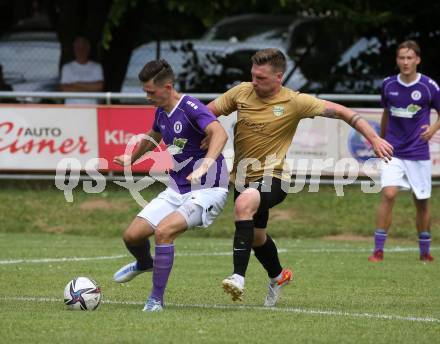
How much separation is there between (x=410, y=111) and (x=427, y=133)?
16.9 inches

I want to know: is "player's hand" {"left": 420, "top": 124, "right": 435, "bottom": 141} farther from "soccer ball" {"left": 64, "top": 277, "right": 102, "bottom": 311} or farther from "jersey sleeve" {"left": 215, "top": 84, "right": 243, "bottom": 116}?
"soccer ball" {"left": 64, "top": 277, "right": 102, "bottom": 311}

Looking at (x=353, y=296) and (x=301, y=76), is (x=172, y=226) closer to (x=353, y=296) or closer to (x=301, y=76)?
(x=353, y=296)

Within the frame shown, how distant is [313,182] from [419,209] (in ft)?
10.3

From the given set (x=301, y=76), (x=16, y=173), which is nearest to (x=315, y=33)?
(x=301, y=76)

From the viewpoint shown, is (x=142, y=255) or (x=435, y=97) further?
(x=435, y=97)

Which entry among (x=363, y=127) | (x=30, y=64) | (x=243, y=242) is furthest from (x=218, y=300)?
(x=30, y=64)

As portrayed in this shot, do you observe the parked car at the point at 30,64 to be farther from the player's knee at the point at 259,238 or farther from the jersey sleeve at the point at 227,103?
the player's knee at the point at 259,238

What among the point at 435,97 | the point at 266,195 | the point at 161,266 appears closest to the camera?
the point at 161,266

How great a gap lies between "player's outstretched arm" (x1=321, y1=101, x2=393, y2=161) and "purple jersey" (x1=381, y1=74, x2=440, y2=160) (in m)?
3.83

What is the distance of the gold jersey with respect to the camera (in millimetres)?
8867

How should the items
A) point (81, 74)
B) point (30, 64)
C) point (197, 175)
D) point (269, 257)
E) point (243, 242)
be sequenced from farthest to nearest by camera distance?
point (30, 64) → point (81, 74) → point (269, 257) → point (243, 242) → point (197, 175)

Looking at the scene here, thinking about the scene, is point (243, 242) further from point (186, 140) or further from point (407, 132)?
point (407, 132)

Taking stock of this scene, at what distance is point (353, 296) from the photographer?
9500mm

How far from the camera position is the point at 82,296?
27.3 feet
